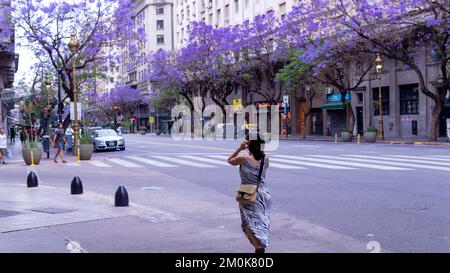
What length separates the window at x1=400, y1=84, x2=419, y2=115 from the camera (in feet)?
132

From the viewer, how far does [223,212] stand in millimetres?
10172

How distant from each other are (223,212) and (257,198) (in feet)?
12.8

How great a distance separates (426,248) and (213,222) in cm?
359

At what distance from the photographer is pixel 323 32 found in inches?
1578

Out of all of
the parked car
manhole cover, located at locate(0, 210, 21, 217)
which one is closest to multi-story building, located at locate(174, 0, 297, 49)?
the parked car

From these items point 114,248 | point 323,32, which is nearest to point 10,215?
point 114,248

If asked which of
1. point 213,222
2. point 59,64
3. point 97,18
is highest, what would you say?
point 97,18

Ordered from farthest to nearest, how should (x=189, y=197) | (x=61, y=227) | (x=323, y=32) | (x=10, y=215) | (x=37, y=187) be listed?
(x=323, y=32)
(x=37, y=187)
(x=189, y=197)
(x=10, y=215)
(x=61, y=227)

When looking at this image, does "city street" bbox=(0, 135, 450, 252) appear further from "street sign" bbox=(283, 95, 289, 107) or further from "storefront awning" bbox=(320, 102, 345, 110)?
"street sign" bbox=(283, 95, 289, 107)

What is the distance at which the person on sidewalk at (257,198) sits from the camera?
20.6ft

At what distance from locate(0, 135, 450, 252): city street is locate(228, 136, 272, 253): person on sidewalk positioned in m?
0.83

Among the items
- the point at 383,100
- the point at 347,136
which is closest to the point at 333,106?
the point at 383,100
